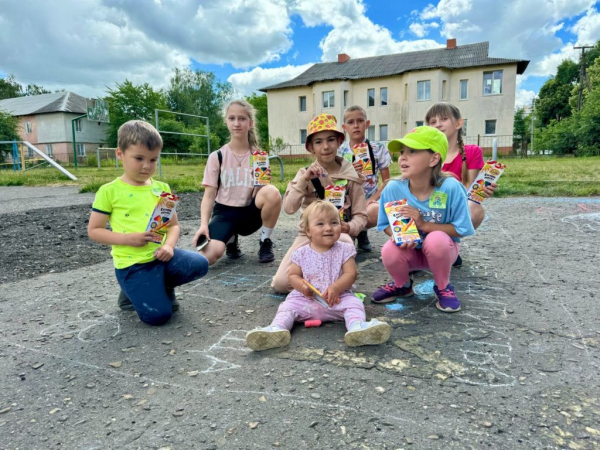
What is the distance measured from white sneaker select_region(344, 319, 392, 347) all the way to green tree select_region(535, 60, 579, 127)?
52047 millimetres

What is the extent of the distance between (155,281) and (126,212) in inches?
17.5

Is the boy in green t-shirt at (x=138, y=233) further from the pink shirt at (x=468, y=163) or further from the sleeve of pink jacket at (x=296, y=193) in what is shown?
the pink shirt at (x=468, y=163)

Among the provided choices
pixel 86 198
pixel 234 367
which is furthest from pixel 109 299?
pixel 86 198

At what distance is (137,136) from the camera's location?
2.44 meters

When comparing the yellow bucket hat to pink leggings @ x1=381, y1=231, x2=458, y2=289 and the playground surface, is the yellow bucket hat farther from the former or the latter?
the playground surface

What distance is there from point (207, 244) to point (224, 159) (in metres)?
0.82

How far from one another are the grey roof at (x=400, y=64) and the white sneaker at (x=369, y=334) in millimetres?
28403

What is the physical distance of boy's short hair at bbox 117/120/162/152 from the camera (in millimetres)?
2438

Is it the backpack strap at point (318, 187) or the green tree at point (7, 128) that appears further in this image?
the green tree at point (7, 128)

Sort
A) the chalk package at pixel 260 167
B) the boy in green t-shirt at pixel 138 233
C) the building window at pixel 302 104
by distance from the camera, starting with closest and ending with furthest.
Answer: the boy in green t-shirt at pixel 138 233 → the chalk package at pixel 260 167 → the building window at pixel 302 104

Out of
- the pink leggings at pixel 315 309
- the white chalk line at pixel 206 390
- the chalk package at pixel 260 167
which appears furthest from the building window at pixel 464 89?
the white chalk line at pixel 206 390

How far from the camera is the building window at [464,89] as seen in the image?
27641 mm

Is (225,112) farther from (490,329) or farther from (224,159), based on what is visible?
(490,329)

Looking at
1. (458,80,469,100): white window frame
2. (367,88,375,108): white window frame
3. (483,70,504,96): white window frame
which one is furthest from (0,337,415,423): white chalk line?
(367,88,375,108): white window frame
